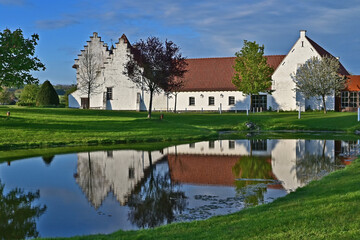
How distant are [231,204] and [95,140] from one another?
1714 cm

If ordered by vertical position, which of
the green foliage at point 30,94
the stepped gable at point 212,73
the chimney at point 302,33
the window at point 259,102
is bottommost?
the window at point 259,102

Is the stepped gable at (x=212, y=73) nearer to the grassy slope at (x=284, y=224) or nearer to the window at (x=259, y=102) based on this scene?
the window at (x=259, y=102)

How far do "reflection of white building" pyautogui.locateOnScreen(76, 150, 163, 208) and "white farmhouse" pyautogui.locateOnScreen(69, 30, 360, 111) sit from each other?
131ft

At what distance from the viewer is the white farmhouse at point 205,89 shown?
194 feet

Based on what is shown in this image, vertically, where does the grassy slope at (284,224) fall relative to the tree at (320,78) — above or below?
below

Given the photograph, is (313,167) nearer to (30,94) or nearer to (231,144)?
(231,144)

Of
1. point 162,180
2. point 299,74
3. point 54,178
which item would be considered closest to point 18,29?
point 54,178

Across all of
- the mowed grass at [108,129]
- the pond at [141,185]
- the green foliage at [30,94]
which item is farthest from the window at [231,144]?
the green foliage at [30,94]

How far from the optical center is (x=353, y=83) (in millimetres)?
58844

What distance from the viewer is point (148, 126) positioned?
110 ft

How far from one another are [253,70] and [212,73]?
398 inches

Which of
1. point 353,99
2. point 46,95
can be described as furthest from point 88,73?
point 353,99

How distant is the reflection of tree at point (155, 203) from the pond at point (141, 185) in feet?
0.07

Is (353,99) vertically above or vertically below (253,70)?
below
